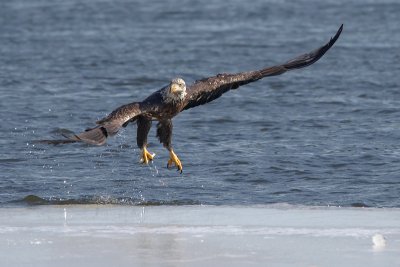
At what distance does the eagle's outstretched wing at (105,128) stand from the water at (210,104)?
2.90ft

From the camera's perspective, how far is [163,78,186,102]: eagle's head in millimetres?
7629

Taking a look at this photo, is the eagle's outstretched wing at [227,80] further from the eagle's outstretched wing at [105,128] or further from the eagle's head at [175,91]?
the eagle's outstretched wing at [105,128]

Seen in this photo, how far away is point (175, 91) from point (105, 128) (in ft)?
3.74

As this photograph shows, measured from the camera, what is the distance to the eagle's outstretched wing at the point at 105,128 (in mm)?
6200

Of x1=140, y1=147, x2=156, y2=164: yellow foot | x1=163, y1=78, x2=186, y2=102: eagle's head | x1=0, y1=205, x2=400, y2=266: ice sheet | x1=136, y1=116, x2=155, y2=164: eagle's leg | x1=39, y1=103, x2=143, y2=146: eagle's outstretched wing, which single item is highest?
x1=163, y1=78, x2=186, y2=102: eagle's head

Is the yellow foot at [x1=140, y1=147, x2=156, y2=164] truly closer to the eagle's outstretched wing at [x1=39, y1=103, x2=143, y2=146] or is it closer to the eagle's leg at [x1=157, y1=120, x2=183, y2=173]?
the eagle's leg at [x1=157, y1=120, x2=183, y2=173]

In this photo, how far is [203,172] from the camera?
29.1ft

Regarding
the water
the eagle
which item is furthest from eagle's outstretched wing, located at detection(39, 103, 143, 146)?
the water

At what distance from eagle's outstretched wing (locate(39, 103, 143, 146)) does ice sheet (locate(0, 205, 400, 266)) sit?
49 centimetres

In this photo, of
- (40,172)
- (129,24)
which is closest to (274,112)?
(40,172)

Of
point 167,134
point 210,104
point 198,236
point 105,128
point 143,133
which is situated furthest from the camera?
point 210,104

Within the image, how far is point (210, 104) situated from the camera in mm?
12398

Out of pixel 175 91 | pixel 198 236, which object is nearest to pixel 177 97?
pixel 175 91

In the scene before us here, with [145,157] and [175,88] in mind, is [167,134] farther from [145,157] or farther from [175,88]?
[175,88]
